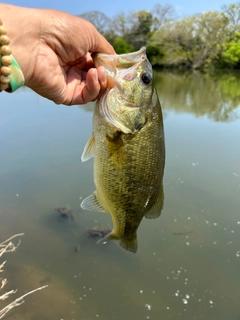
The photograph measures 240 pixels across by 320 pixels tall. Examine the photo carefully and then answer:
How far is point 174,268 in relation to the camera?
414 cm

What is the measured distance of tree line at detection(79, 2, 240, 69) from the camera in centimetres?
4100

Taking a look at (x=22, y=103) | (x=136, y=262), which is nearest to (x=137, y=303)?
(x=136, y=262)

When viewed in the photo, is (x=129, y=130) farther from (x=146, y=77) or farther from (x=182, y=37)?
(x=182, y=37)

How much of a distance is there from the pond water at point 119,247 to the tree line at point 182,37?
116 ft

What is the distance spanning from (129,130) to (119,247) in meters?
3.11

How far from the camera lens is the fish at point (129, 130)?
→ 1743 millimetres

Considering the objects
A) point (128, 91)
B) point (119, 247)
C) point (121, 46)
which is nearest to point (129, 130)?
point (128, 91)

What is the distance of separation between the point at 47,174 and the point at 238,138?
5.29 m

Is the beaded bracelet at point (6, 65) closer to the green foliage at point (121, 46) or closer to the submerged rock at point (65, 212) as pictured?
the submerged rock at point (65, 212)

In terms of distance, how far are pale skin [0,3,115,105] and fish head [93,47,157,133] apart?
0.25 ft

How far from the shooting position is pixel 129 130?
175 cm

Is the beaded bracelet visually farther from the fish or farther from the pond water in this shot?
the pond water

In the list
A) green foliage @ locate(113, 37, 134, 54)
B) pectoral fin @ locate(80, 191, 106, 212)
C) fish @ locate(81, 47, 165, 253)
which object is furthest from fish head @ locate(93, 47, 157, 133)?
green foliage @ locate(113, 37, 134, 54)

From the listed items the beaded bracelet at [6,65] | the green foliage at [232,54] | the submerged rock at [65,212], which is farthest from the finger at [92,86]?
the green foliage at [232,54]
